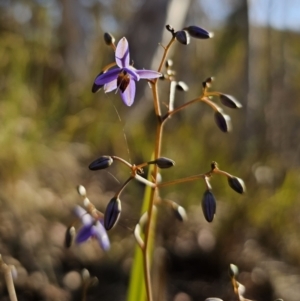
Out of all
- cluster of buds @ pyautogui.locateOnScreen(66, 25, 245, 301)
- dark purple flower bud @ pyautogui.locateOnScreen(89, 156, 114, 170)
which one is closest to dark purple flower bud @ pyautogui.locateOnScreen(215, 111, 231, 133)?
cluster of buds @ pyautogui.locateOnScreen(66, 25, 245, 301)

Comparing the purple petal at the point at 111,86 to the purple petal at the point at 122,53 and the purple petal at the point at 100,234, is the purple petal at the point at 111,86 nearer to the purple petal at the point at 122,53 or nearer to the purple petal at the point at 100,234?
the purple petal at the point at 122,53

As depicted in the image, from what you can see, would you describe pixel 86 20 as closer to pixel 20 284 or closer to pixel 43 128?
pixel 43 128

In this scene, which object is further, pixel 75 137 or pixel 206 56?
pixel 206 56

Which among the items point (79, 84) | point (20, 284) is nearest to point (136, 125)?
point (79, 84)

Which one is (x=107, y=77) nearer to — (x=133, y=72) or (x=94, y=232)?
(x=133, y=72)

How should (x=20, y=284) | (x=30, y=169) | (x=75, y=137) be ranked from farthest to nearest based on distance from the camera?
(x=75, y=137), (x=30, y=169), (x=20, y=284)

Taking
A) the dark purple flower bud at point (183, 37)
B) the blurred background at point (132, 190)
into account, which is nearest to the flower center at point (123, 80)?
the dark purple flower bud at point (183, 37)

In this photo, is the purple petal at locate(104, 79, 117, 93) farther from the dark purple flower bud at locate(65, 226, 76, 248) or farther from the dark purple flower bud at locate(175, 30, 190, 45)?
the dark purple flower bud at locate(65, 226, 76, 248)

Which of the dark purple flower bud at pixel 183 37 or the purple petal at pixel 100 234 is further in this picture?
the purple petal at pixel 100 234
